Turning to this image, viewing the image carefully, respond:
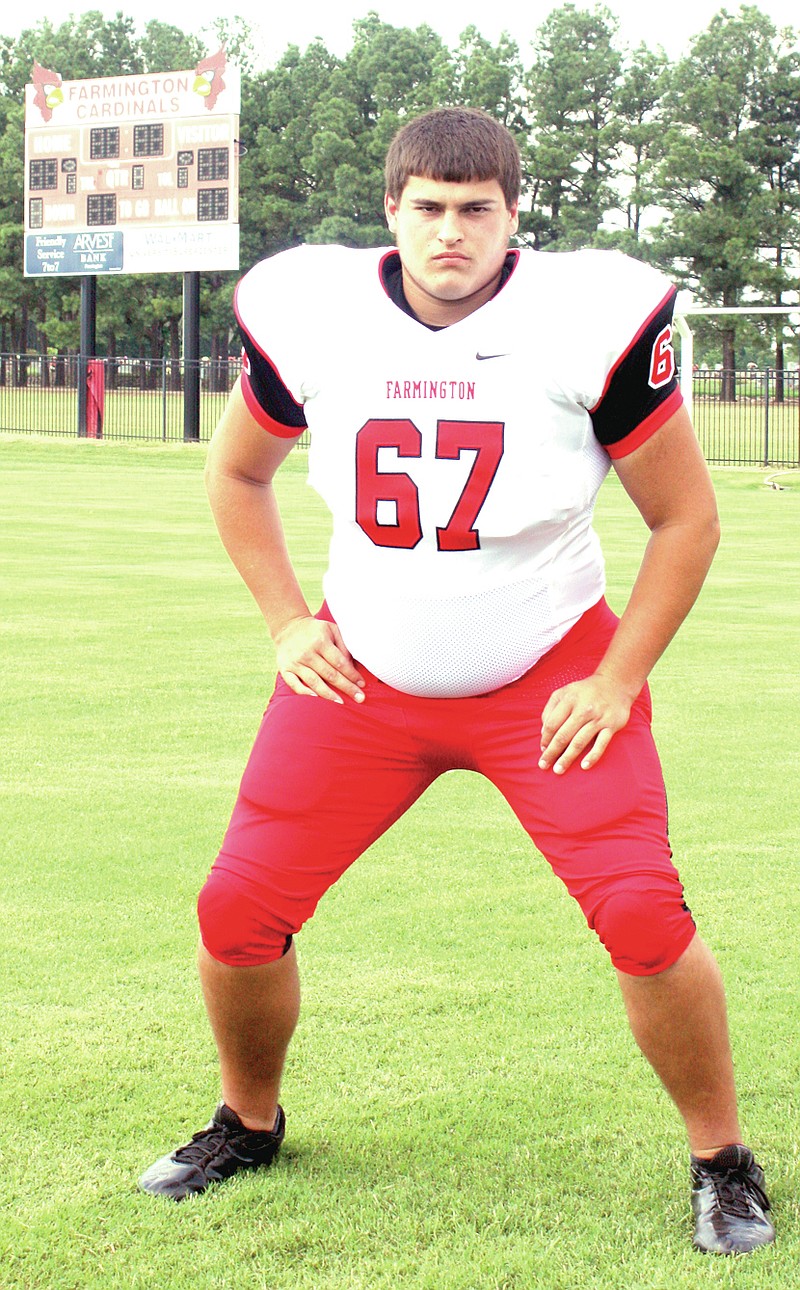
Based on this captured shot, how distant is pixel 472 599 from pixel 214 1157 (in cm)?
124

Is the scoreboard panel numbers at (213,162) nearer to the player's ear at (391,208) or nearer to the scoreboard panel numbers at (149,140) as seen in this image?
the scoreboard panel numbers at (149,140)

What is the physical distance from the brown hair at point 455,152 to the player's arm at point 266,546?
0.60m

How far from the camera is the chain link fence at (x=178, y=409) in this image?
3572cm

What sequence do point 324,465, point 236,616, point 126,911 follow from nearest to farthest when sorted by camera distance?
point 324,465
point 126,911
point 236,616

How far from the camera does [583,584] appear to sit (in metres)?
3.22

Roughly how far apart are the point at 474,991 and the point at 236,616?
6753 millimetres

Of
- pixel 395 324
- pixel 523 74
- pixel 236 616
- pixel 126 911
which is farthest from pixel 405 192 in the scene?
pixel 523 74

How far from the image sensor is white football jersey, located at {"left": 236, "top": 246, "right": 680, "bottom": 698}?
3018 millimetres

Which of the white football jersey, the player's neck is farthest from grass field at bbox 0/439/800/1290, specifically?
the player's neck

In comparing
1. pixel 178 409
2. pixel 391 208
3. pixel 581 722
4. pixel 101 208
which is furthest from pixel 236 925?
pixel 178 409

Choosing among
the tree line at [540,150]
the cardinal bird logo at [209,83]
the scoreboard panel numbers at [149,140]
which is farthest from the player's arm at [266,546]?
the tree line at [540,150]

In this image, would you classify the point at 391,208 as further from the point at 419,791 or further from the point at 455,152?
the point at 419,791

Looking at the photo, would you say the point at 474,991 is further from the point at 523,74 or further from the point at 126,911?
the point at 523,74

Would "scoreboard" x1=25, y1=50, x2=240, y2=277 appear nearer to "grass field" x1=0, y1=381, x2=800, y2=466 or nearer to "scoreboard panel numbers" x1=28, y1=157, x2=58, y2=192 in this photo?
"scoreboard panel numbers" x1=28, y1=157, x2=58, y2=192
